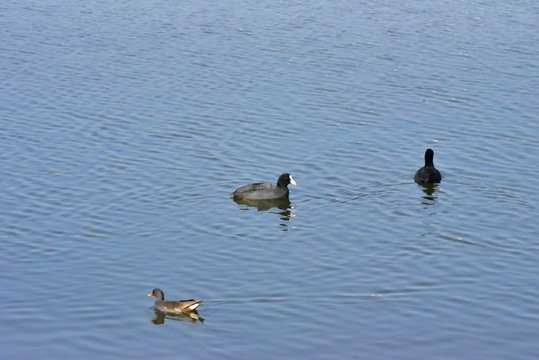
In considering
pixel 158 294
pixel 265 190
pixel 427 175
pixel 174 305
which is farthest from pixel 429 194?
pixel 174 305

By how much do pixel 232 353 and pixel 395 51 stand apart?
24671 millimetres

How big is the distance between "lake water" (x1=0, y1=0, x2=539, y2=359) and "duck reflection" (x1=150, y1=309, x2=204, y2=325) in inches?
4.0

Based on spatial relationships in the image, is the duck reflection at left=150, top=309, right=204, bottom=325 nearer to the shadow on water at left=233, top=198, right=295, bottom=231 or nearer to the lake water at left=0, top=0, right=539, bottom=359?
the lake water at left=0, top=0, right=539, bottom=359

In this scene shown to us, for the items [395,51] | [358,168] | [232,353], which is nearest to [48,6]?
[395,51]

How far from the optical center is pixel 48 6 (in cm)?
4559

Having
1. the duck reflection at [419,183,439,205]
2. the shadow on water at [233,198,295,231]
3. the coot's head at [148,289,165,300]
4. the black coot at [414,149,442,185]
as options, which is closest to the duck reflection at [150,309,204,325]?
the coot's head at [148,289,165,300]

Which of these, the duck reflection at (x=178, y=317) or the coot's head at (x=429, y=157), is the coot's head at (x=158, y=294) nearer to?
the duck reflection at (x=178, y=317)

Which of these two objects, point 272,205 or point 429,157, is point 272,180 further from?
point 429,157

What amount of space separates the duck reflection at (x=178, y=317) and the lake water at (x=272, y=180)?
103 mm

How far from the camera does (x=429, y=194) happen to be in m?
22.1

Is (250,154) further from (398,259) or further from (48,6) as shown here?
(48,6)

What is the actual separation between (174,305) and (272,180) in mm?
8927

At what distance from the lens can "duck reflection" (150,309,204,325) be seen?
48.9ft

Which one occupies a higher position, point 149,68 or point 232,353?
Answer: point 149,68
